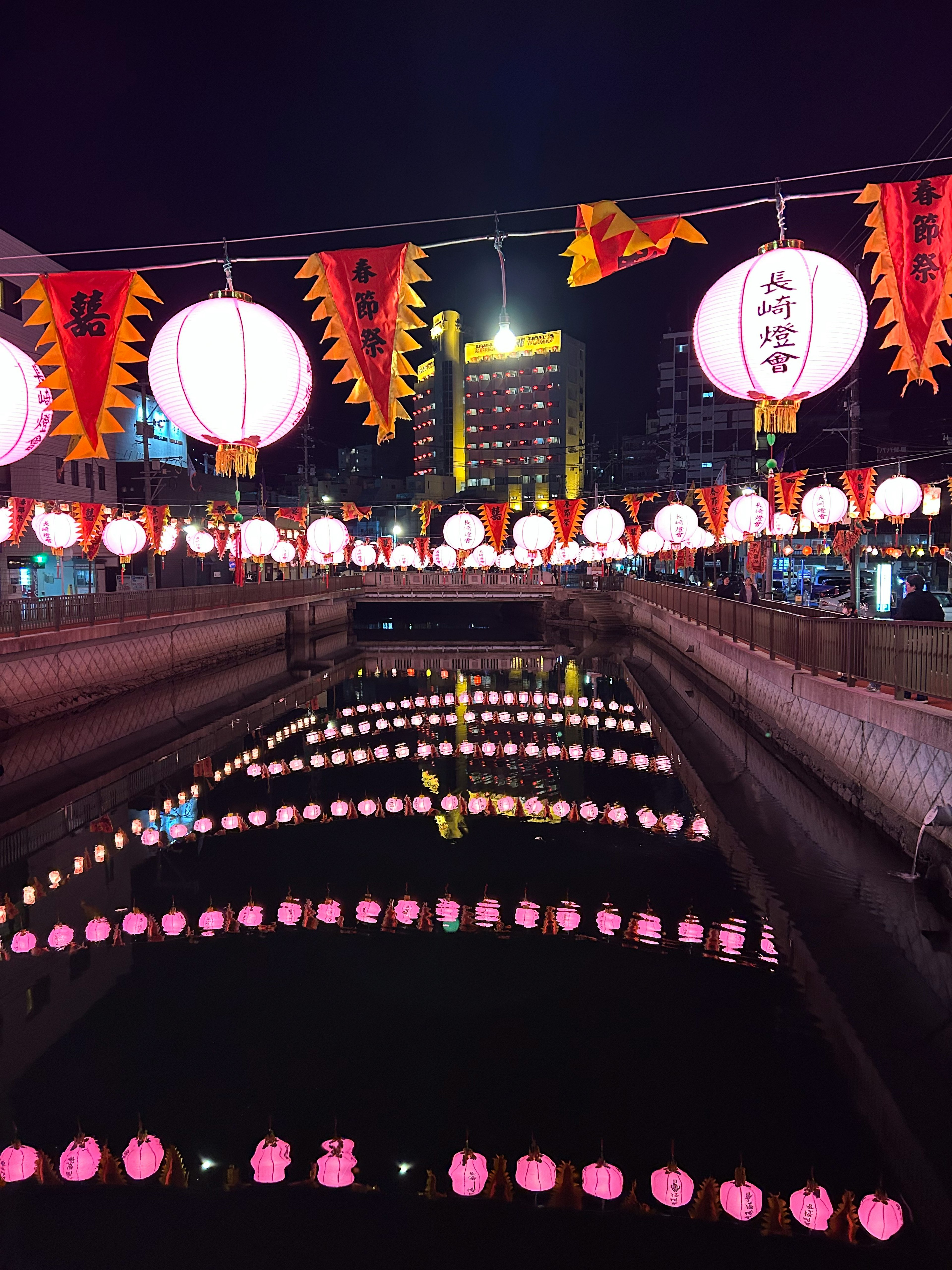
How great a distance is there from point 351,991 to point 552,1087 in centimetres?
237

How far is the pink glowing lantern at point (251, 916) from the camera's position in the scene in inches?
358

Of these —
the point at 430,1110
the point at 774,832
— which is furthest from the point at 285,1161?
the point at 774,832

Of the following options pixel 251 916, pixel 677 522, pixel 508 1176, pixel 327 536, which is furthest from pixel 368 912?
pixel 327 536

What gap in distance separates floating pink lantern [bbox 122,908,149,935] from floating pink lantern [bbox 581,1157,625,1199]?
19.8 ft

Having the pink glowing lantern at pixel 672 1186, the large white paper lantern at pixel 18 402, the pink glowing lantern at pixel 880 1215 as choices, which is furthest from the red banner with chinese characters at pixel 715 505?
the pink glowing lantern at pixel 672 1186

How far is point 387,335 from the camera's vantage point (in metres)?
8.16

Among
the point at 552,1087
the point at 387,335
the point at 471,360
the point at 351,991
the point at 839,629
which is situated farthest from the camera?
the point at 471,360

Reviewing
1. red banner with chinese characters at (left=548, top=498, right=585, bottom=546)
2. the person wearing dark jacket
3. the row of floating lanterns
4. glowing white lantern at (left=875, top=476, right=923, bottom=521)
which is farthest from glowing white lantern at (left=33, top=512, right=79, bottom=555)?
glowing white lantern at (left=875, top=476, right=923, bottom=521)

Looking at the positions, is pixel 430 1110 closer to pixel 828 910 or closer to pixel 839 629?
pixel 828 910

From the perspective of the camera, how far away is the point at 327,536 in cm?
2791

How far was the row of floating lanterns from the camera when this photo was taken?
4.86 meters

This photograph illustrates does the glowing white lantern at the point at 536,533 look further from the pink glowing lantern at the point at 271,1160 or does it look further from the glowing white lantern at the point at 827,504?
the pink glowing lantern at the point at 271,1160

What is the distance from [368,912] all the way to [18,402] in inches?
286

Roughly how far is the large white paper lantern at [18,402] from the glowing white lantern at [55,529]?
15.3 m
